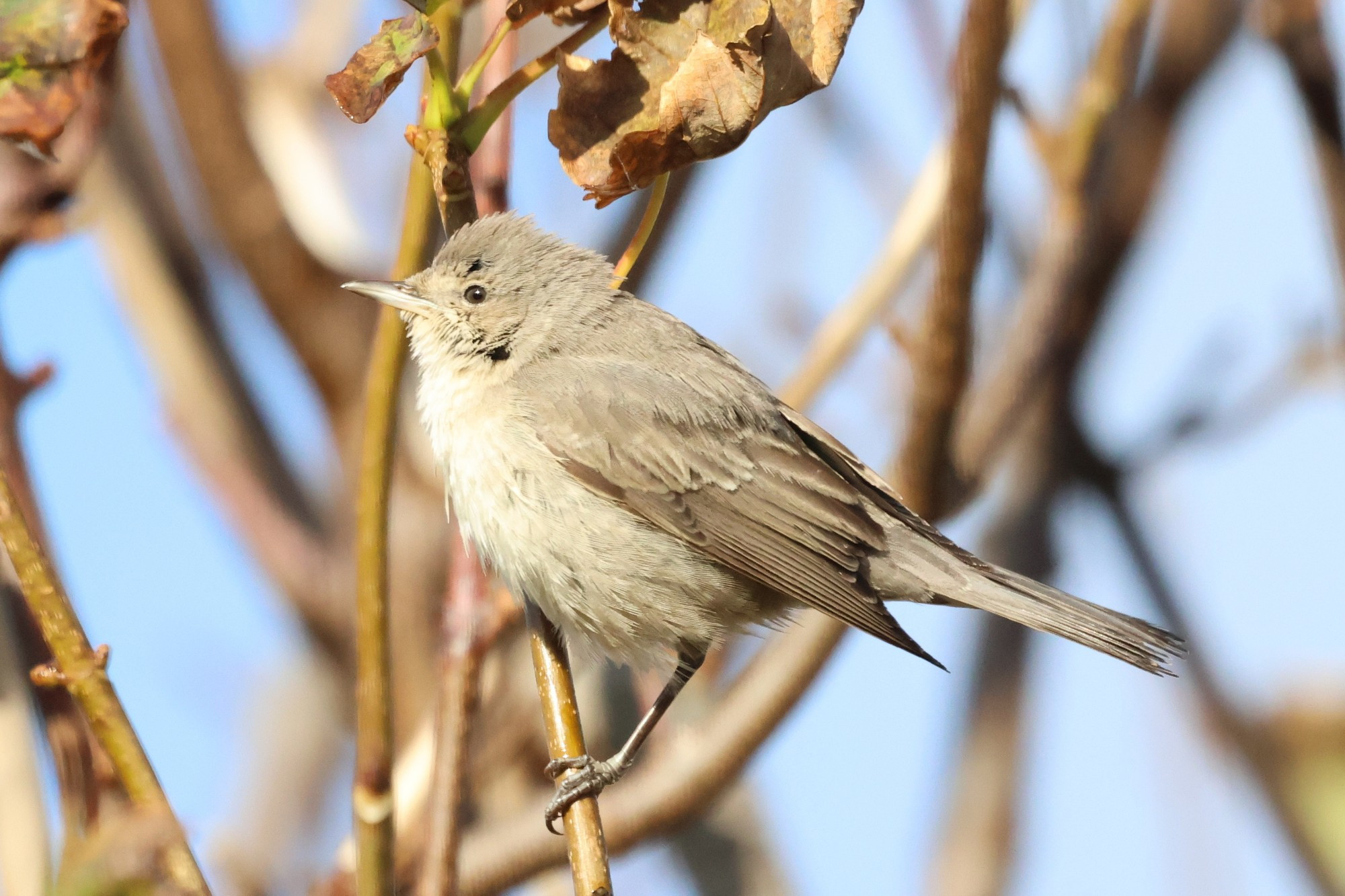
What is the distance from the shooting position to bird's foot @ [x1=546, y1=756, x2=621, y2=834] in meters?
2.66

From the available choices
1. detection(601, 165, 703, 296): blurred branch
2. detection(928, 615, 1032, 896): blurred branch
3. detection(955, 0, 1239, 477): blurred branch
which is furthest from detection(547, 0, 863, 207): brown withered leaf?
detection(928, 615, 1032, 896): blurred branch

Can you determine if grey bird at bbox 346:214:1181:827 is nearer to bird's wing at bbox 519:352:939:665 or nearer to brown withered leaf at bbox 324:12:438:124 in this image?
bird's wing at bbox 519:352:939:665

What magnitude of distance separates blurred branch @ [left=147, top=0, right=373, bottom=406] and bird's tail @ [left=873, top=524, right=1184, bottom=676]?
246cm

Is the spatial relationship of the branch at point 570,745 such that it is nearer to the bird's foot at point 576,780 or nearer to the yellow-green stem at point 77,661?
the bird's foot at point 576,780

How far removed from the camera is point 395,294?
318 cm

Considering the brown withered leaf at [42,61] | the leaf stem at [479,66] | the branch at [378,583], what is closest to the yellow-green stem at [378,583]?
the branch at [378,583]

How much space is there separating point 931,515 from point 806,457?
35 centimetres

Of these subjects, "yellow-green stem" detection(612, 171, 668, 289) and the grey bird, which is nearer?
"yellow-green stem" detection(612, 171, 668, 289)

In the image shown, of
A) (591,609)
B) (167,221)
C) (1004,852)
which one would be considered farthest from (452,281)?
(1004,852)

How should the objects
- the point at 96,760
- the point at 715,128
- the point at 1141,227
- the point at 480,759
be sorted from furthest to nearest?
the point at 1141,227 < the point at 480,759 < the point at 96,760 < the point at 715,128

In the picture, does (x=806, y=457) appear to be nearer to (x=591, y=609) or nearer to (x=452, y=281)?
(x=591, y=609)

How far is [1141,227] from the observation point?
16.3 ft

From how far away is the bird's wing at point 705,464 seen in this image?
336 cm

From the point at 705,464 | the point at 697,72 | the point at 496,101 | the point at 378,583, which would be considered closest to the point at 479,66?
the point at 496,101
